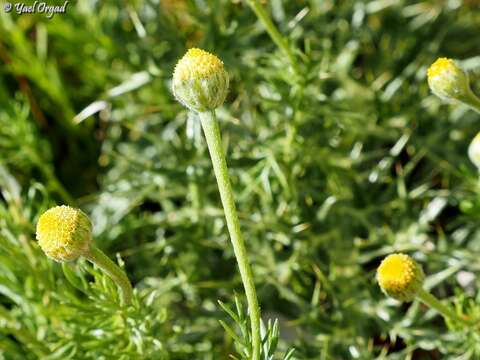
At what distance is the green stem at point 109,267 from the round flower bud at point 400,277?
250 millimetres

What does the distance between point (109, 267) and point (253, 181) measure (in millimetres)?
380

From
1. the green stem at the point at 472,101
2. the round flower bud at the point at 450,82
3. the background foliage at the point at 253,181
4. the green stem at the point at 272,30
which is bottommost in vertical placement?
the background foliage at the point at 253,181

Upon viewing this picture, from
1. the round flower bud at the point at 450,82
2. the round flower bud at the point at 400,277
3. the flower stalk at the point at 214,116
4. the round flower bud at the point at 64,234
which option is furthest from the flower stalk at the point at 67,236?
the round flower bud at the point at 450,82

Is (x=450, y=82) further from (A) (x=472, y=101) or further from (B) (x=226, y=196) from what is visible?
(B) (x=226, y=196)

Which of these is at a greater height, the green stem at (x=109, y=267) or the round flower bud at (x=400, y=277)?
the green stem at (x=109, y=267)

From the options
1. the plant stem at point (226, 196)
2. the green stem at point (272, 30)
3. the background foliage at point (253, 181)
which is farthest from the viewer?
the background foliage at point (253, 181)

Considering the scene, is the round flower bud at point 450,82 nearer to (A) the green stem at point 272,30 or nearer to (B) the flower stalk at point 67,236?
(A) the green stem at point 272,30

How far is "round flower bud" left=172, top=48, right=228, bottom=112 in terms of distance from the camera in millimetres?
698

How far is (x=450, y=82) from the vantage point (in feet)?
2.73

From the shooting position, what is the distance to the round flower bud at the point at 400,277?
30.7 inches

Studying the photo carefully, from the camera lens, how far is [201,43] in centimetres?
116

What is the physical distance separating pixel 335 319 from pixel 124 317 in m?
0.31

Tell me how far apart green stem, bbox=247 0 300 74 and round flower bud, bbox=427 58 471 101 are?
19 cm

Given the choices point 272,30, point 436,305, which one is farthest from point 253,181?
point 436,305
